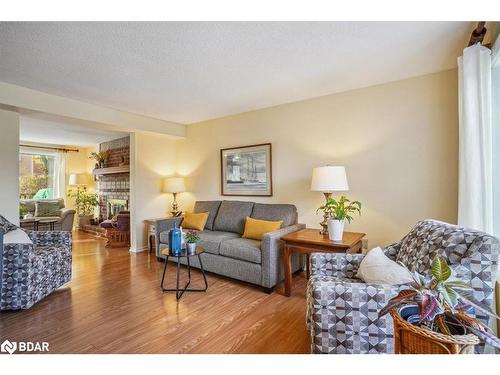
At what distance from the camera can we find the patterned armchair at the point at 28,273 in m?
2.21

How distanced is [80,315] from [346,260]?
234 centimetres

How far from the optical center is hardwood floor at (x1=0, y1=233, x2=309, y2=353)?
5.85ft

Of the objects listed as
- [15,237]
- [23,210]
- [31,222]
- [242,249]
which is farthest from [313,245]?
[23,210]

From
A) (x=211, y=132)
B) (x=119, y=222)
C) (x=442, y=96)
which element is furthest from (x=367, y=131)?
(x=119, y=222)

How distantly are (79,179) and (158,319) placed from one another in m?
6.23

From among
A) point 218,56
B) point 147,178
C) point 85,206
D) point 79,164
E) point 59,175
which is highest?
point 218,56

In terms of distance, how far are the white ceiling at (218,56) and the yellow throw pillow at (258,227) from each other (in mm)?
1627

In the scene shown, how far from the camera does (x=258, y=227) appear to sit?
10.4ft

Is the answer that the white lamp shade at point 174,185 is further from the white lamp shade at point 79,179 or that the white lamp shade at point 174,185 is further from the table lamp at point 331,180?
the white lamp shade at point 79,179

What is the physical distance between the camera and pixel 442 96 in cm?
251

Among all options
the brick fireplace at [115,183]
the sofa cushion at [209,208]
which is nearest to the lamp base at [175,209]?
the sofa cushion at [209,208]

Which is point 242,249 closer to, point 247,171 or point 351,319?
point 247,171

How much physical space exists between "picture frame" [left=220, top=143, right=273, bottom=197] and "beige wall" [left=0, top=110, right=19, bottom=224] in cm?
269
